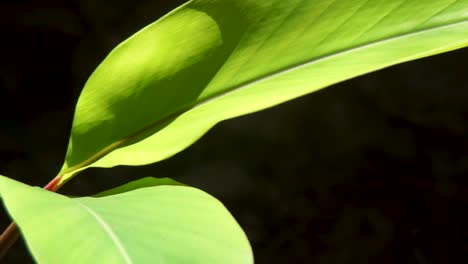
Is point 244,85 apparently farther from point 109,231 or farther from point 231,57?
point 109,231

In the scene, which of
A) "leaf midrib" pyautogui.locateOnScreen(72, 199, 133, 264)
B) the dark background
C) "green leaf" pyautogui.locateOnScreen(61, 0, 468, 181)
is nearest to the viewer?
"leaf midrib" pyautogui.locateOnScreen(72, 199, 133, 264)

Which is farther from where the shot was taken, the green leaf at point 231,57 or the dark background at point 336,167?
the dark background at point 336,167

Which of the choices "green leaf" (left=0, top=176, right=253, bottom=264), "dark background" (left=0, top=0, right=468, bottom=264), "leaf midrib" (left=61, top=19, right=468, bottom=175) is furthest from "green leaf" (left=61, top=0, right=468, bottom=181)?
"dark background" (left=0, top=0, right=468, bottom=264)

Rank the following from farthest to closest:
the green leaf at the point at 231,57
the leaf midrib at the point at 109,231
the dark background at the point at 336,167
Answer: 1. the dark background at the point at 336,167
2. the green leaf at the point at 231,57
3. the leaf midrib at the point at 109,231

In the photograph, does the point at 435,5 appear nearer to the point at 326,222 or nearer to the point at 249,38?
the point at 249,38

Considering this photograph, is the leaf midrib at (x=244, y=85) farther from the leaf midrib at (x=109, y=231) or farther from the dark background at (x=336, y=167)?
the dark background at (x=336, y=167)

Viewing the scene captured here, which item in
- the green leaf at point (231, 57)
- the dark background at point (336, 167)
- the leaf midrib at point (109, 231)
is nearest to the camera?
the leaf midrib at point (109, 231)

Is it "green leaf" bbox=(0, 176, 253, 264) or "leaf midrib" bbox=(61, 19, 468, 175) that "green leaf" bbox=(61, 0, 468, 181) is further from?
"green leaf" bbox=(0, 176, 253, 264)

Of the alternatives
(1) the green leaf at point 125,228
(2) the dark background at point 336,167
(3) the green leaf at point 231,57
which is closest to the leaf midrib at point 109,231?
(1) the green leaf at point 125,228
